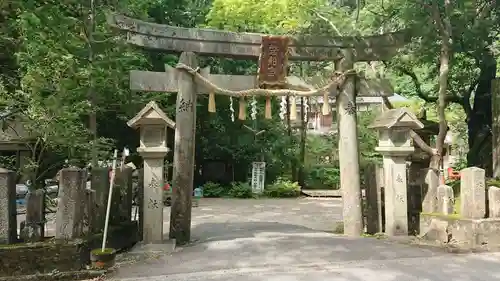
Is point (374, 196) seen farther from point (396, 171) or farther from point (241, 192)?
point (241, 192)

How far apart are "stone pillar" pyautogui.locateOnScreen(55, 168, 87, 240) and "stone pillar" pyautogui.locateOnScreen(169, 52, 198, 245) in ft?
8.30

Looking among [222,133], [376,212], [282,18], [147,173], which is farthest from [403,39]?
[222,133]

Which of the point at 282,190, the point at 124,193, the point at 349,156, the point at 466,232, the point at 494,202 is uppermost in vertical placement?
the point at 349,156

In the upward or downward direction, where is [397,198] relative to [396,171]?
downward

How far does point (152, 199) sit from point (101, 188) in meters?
0.93

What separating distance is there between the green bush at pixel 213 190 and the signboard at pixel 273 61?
14.2m

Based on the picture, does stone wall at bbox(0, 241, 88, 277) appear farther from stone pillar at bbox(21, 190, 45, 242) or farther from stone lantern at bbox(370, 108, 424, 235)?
stone lantern at bbox(370, 108, 424, 235)

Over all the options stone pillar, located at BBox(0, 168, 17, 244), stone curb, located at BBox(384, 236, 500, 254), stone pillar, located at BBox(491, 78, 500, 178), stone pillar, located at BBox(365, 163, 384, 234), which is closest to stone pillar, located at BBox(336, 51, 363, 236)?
stone pillar, located at BBox(365, 163, 384, 234)

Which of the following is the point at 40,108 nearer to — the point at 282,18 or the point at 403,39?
the point at 403,39

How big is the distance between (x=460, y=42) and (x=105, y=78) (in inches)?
397

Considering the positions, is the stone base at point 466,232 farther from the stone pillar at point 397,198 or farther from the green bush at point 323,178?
the green bush at point 323,178

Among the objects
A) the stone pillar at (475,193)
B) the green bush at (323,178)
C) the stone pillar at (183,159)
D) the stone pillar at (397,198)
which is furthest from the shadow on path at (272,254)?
the green bush at (323,178)

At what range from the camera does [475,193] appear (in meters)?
7.28

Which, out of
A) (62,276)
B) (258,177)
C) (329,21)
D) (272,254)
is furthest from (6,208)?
(258,177)
